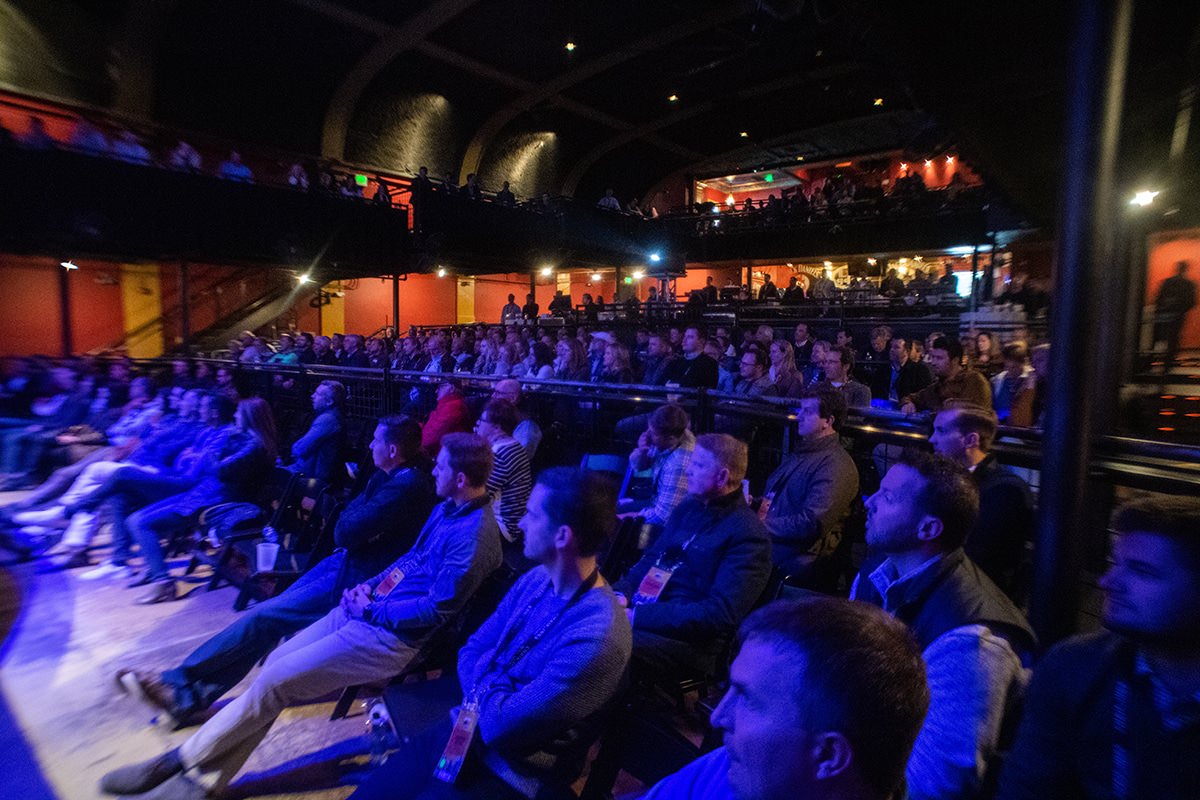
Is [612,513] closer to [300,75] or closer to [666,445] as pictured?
[666,445]

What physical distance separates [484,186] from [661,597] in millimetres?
23736

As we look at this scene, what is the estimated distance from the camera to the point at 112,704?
11.0 ft

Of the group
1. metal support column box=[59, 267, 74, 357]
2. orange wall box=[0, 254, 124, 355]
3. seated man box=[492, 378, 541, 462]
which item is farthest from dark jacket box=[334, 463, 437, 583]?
orange wall box=[0, 254, 124, 355]

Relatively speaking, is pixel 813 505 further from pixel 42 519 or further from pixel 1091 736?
pixel 42 519

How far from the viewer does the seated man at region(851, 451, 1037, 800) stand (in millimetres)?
1465

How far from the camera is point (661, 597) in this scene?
2846 millimetres

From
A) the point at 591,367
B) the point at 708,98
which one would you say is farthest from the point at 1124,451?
the point at 708,98

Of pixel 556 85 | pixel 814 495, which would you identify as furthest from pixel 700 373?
pixel 556 85

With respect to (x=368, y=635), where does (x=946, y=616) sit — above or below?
above

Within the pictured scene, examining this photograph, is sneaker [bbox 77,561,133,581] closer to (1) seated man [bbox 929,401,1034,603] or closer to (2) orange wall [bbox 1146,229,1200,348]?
(1) seated man [bbox 929,401,1034,603]

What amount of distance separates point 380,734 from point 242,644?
2.99 feet

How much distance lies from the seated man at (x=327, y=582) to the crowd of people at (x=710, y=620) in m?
0.01

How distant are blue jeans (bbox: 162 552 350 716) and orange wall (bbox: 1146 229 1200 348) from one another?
16656 millimetres

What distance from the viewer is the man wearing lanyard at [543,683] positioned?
6.24ft
